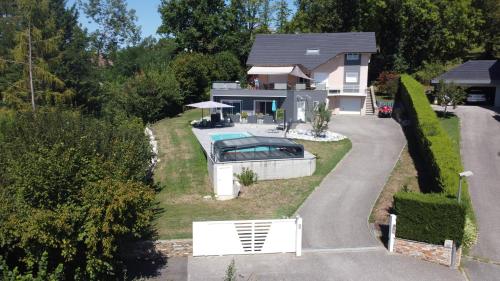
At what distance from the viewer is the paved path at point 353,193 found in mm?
17109

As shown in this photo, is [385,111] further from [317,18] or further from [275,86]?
[317,18]

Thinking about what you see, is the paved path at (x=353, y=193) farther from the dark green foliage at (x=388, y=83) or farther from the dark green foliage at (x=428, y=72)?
the dark green foliage at (x=428, y=72)

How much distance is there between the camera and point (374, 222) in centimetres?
1867

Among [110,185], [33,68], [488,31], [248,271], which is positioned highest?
[488,31]

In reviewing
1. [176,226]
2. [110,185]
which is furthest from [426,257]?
[110,185]

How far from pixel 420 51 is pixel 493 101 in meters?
16.2

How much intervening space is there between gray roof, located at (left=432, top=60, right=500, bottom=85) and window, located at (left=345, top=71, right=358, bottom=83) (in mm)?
7662

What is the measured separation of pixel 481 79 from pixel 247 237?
37.2 m

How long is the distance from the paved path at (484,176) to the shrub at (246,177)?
36.0 ft

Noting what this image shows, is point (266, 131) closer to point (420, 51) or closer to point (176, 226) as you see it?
point (176, 226)

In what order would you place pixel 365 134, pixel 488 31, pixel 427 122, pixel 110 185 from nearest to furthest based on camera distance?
pixel 110 185
pixel 427 122
pixel 365 134
pixel 488 31

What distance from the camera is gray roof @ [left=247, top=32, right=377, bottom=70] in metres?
47.0

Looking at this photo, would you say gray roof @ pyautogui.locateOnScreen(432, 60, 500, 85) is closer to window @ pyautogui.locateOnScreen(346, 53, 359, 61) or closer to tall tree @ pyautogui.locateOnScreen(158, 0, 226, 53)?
window @ pyautogui.locateOnScreen(346, 53, 359, 61)

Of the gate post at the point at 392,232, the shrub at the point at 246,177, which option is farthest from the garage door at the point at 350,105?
the gate post at the point at 392,232
